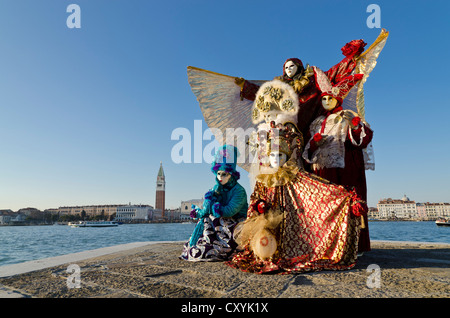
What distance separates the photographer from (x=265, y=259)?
3.04 m

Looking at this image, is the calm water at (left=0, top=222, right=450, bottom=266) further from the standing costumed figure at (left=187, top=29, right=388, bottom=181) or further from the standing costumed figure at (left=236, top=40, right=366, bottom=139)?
the standing costumed figure at (left=236, top=40, right=366, bottom=139)

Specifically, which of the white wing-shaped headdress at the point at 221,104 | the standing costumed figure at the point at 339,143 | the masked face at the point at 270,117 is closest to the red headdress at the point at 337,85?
the standing costumed figure at the point at 339,143

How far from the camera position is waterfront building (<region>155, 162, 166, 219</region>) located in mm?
113887

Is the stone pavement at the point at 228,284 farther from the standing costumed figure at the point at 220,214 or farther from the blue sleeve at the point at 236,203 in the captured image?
the blue sleeve at the point at 236,203

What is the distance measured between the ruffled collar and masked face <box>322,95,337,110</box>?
1.08 meters

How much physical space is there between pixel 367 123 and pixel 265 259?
2365 mm

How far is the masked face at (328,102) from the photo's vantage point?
3.81 meters

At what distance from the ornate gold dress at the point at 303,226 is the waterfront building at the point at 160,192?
112714 mm

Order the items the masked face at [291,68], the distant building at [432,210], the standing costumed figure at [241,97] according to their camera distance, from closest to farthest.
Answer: the standing costumed figure at [241,97], the masked face at [291,68], the distant building at [432,210]

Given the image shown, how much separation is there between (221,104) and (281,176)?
75.8 inches

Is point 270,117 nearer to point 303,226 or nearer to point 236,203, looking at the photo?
point 236,203
